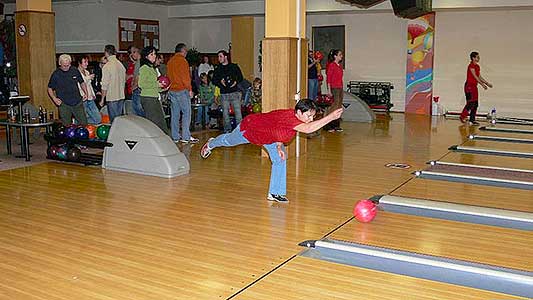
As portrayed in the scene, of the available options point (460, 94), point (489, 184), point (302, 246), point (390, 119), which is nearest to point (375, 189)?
point (489, 184)

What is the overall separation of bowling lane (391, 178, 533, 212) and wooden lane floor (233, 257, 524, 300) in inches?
74.4

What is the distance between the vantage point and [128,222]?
13.9ft

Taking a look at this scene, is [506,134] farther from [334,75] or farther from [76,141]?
[76,141]

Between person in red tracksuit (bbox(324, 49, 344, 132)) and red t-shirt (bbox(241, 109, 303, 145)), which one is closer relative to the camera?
red t-shirt (bbox(241, 109, 303, 145))

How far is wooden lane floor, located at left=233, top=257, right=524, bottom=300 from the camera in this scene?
2957mm

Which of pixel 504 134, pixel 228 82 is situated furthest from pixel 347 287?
pixel 504 134

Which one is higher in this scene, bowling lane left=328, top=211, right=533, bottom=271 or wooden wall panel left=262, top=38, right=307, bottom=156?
wooden wall panel left=262, top=38, right=307, bottom=156

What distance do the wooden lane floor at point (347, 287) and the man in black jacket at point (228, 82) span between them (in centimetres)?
483

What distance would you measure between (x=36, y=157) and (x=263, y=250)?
4.06 meters

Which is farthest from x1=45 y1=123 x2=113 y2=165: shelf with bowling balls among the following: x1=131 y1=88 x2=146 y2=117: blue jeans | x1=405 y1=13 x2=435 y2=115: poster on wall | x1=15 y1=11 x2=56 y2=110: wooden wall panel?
x1=405 y1=13 x2=435 y2=115: poster on wall

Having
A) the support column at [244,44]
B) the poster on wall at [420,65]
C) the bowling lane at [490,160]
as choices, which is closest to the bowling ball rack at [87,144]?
the bowling lane at [490,160]

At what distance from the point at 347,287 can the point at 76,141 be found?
→ 412 centimetres

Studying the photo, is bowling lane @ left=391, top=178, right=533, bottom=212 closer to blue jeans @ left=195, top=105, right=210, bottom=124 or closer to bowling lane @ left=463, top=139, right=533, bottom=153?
bowling lane @ left=463, top=139, right=533, bottom=153

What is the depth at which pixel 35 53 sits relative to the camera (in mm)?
8531
